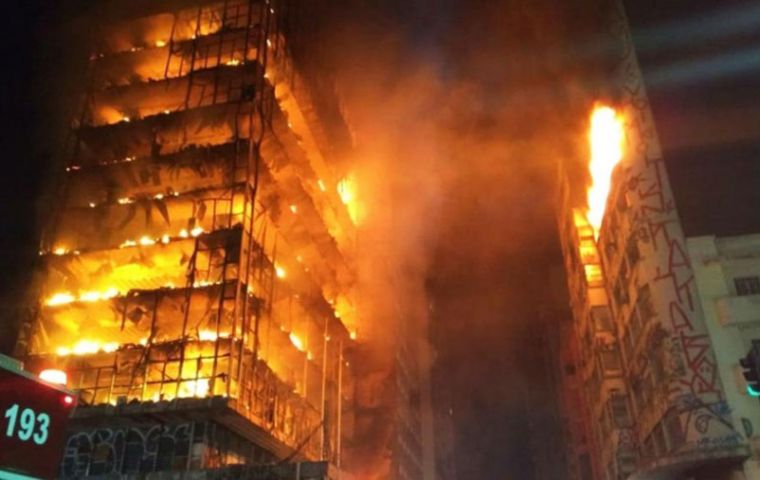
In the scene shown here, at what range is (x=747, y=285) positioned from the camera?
2662cm

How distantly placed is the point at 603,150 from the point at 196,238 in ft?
78.2

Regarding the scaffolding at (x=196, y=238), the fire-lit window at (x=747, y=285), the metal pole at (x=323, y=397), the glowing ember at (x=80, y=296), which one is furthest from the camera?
the metal pole at (x=323, y=397)

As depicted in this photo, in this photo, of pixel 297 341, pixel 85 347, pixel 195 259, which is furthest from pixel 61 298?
pixel 297 341

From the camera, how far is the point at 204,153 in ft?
92.8

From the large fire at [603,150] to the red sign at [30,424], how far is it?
32.3m

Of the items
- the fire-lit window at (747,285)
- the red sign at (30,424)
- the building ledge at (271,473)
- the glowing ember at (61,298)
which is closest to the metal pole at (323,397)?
the building ledge at (271,473)

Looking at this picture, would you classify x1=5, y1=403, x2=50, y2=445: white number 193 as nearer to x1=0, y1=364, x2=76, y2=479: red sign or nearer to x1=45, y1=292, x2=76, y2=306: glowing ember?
x1=0, y1=364, x2=76, y2=479: red sign

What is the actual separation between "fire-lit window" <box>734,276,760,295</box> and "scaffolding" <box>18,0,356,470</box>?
18.3 meters

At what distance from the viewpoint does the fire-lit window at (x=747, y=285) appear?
2645 centimetres

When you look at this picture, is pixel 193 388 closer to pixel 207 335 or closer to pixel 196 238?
pixel 207 335

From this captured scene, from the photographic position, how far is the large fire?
3459cm

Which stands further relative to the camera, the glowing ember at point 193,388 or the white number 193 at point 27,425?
the glowing ember at point 193,388

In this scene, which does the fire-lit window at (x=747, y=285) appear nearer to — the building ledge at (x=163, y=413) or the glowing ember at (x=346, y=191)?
the building ledge at (x=163, y=413)

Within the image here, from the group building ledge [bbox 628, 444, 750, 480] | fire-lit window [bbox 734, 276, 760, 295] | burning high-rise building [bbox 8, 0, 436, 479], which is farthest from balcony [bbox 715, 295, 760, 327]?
burning high-rise building [bbox 8, 0, 436, 479]
